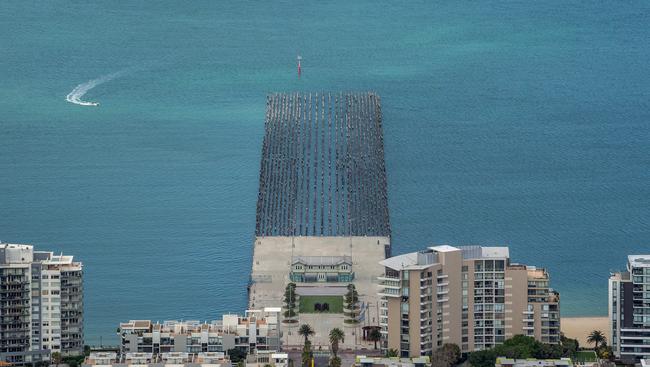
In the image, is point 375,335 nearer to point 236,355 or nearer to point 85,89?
point 236,355

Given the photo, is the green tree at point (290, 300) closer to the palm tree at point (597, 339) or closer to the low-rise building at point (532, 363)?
the palm tree at point (597, 339)

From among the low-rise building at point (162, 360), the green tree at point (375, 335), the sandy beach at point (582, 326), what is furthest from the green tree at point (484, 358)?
the low-rise building at point (162, 360)

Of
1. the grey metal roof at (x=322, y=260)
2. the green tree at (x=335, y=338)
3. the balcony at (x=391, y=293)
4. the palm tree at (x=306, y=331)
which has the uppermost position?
the grey metal roof at (x=322, y=260)

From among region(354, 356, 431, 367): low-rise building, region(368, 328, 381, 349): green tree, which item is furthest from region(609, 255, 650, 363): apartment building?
region(368, 328, 381, 349): green tree

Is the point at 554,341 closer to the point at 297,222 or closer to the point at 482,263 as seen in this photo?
the point at 482,263

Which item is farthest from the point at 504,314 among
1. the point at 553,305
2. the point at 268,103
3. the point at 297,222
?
the point at 268,103

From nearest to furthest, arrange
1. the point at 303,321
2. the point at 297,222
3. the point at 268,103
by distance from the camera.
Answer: the point at 303,321 → the point at 297,222 → the point at 268,103

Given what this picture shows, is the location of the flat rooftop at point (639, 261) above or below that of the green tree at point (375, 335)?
above
